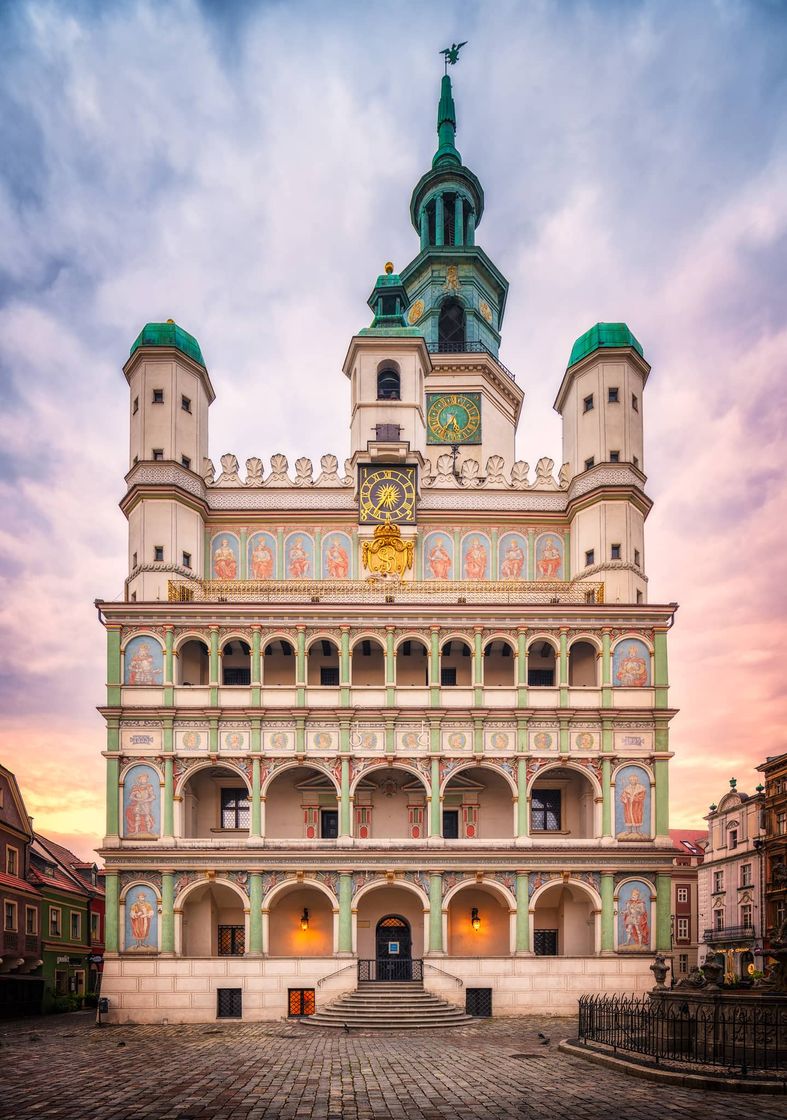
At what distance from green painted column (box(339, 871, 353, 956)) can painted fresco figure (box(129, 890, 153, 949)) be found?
25.4ft

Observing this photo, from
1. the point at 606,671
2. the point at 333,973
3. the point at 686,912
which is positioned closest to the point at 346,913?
the point at 333,973

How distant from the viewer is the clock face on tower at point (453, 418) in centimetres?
5838

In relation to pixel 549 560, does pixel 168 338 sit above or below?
above

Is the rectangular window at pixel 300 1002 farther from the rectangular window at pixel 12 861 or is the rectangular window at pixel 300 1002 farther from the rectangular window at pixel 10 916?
the rectangular window at pixel 12 861

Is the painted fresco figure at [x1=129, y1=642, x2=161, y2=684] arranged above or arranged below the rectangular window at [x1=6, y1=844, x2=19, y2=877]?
above

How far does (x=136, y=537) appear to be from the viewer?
161 feet

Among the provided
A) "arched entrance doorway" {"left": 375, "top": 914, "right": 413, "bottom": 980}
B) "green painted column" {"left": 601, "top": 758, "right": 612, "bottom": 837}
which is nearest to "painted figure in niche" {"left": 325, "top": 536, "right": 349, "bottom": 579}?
"green painted column" {"left": 601, "top": 758, "right": 612, "bottom": 837}

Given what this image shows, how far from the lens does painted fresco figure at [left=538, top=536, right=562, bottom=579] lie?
50.9 meters

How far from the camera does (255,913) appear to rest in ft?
140

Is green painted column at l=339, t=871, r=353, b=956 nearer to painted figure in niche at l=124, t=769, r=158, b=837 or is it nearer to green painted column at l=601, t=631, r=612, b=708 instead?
painted figure in niche at l=124, t=769, r=158, b=837

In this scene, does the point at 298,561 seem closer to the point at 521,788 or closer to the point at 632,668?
the point at 521,788

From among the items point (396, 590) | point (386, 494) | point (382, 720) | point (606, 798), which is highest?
point (386, 494)

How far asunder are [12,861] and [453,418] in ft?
106

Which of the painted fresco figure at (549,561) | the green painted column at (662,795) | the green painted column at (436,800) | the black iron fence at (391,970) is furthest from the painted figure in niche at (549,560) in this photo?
the black iron fence at (391,970)
